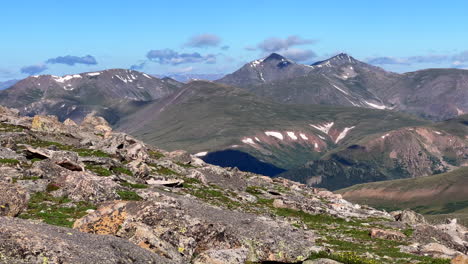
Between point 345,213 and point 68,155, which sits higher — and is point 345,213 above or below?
below

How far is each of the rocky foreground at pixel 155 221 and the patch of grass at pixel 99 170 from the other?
122mm

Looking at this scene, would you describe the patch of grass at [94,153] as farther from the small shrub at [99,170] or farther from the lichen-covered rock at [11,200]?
Answer: the lichen-covered rock at [11,200]

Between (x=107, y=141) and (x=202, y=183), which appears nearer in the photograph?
(x=202, y=183)

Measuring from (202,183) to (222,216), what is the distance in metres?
33.8

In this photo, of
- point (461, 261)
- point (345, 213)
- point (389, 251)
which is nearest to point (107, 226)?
point (461, 261)

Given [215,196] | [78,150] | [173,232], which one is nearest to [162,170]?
[78,150]

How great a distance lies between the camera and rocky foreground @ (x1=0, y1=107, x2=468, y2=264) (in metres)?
22.6

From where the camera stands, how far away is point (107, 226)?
28.4 meters

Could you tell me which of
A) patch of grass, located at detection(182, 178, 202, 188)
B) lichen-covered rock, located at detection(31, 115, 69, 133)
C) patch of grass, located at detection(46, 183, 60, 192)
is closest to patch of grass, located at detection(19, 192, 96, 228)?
patch of grass, located at detection(46, 183, 60, 192)

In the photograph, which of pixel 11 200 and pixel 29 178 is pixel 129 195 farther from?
pixel 11 200

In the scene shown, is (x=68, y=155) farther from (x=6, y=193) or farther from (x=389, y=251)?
(x=389, y=251)

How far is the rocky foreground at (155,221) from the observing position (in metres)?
22.6

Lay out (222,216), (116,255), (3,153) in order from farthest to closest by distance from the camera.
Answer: (3,153) → (222,216) → (116,255)

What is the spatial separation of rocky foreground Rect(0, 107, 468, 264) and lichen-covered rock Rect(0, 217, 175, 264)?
5cm
